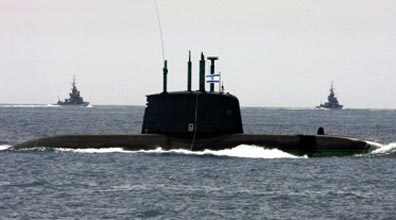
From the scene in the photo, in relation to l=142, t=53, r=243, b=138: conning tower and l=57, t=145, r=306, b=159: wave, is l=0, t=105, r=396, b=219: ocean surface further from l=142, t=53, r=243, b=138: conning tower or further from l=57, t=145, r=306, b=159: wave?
l=142, t=53, r=243, b=138: conning tower

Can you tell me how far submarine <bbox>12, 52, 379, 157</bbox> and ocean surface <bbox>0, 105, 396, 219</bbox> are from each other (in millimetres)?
451

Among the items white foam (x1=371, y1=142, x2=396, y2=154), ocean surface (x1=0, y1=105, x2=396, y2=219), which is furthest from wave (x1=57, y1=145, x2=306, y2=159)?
white foam (x1=371, y1=142, x2=396, y2=154)

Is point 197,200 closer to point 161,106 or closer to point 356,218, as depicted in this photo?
point 356,218

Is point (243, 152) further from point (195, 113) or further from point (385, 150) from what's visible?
point (385, 150)

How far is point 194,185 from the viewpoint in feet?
124

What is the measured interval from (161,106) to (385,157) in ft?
40.3

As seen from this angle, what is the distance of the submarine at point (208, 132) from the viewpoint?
47969 mm

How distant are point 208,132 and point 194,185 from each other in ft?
37.0

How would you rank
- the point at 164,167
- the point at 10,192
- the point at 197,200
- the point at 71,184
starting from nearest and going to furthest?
the point at 197,200 < the point at 10,192 < the point at 71,184 < the point at 164,167

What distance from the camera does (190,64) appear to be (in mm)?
50188

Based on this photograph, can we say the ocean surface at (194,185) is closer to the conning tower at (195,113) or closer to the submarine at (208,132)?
the submarine at (208,132)

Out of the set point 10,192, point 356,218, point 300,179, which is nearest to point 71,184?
point 10,192

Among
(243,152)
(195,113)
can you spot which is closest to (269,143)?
(243,152)

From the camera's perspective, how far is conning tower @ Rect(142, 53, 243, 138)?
159ft
